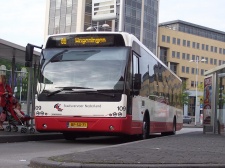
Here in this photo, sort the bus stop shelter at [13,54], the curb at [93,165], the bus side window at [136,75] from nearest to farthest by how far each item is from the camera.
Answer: the curb at [93,165] → the bus side window at [136,75] → the bus stop shelter at [13,54]

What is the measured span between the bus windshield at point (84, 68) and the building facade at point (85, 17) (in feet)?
188

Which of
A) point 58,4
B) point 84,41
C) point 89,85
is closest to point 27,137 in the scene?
point 89,85

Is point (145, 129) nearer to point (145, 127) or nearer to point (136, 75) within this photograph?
point (145, 127)

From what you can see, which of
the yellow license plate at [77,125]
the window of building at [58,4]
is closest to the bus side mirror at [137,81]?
the yellow license plate at [77,125]

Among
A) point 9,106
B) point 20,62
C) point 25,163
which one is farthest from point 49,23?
point 25,163

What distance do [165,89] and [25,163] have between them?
1169 centimetres

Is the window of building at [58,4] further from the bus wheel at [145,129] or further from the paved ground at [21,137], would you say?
the bus wheel at [145,129]

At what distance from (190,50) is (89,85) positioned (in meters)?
94.0

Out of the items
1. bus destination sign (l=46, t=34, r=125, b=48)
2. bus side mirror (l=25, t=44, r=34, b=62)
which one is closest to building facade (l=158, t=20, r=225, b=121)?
bus destination sign (l=46, t=34, r=125, b=48)

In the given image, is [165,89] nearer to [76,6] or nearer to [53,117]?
[53,117]

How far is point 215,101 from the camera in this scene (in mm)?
21266

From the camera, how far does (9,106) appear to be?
46.0 ft

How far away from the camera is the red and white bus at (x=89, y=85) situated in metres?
12.0

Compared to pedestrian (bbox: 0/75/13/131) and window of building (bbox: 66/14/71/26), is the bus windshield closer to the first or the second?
pedestrian (bbox: 0/75/13/131)
